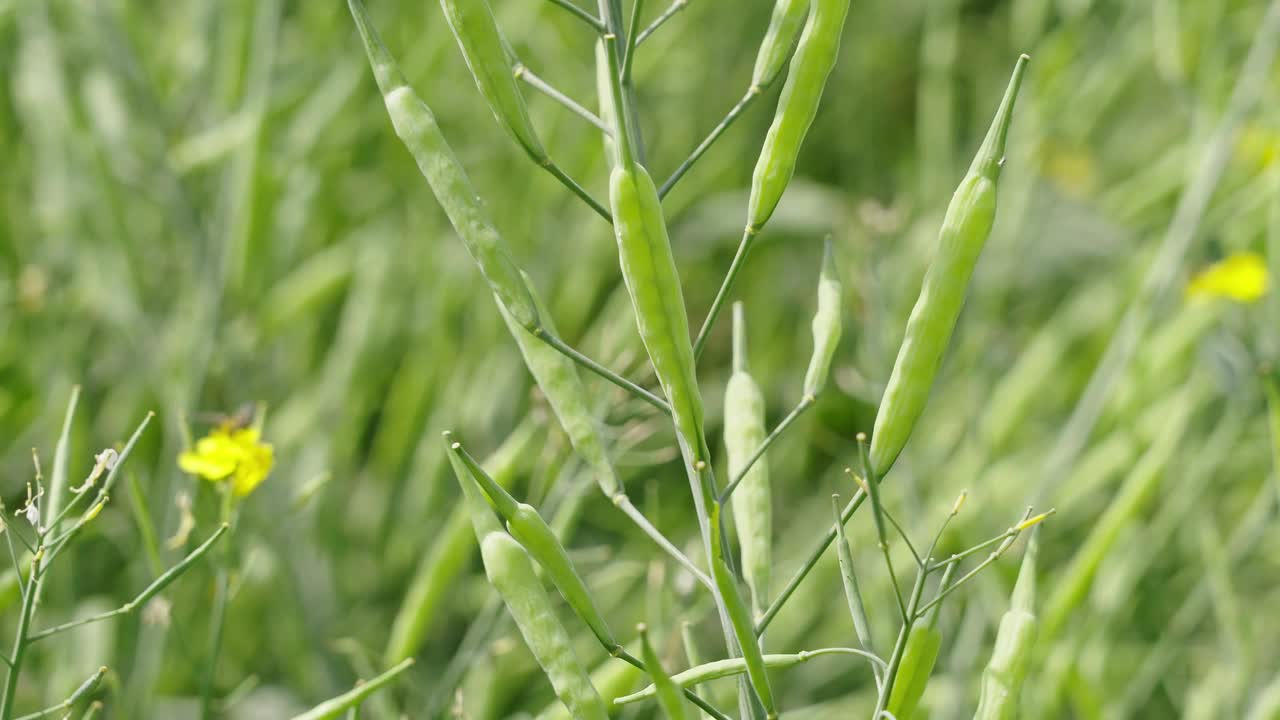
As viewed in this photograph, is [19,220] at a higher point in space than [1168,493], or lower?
higher

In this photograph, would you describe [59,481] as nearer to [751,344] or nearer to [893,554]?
[893,554]

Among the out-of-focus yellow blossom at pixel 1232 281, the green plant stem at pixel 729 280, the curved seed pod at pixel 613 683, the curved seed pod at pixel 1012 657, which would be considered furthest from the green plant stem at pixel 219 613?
the out-of-focus yellow blossom at pixel 1232 281

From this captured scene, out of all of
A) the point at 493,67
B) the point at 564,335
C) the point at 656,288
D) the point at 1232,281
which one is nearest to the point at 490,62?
the point at 493,67

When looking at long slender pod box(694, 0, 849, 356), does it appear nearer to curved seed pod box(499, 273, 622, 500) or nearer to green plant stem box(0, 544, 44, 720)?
curved seed pod box(499, 273, 622, 500)

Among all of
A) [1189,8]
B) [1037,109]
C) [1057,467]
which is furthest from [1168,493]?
[1189,8]

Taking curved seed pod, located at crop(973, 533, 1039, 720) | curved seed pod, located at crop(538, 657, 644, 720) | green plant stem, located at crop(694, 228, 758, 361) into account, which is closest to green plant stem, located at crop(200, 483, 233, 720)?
curved seed pod, located at crop(538, 657, 644, 720)

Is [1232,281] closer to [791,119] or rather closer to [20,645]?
[791,119]

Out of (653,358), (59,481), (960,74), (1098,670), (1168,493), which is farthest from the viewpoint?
(960,74)
